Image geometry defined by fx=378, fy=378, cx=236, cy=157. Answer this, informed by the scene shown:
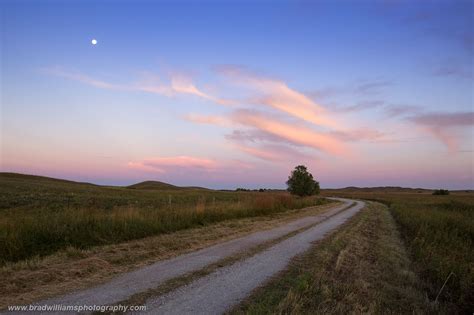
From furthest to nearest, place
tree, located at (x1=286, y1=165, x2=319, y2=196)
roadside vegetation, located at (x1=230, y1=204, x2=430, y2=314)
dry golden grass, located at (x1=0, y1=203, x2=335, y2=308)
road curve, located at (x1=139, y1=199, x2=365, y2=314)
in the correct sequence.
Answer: tree, located at (x1=286, y1=165, x2=319, y2=196)
dry golden grass, located at (x1=0, y1=203, x2=335, y2=308)
roadside vegetation, located at (x1=230, y1=204, x2=430, y2=314)
road curve, located at (x1=139, y1=199, x2=365, y2=314)

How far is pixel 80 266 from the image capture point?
9.32 m

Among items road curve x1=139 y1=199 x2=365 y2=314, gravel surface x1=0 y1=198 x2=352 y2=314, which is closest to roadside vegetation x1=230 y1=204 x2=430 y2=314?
road curve x1=139 y1=199 x2=365 y2=314

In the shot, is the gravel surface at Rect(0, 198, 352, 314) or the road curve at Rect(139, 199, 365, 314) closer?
the road curve at Rect(139, 199, 365, 314)

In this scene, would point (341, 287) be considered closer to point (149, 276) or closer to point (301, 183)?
point (149, 276)

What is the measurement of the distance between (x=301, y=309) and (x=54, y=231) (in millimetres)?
8983

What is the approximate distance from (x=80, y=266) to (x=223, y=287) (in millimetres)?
3859

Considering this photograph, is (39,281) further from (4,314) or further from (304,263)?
(304,263)

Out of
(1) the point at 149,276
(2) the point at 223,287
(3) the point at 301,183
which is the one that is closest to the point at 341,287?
(2) the point at 223,287

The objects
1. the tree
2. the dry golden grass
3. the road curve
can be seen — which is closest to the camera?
the road curve

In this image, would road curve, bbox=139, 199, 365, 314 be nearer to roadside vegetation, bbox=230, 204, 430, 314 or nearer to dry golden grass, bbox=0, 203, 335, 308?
roadside vegetation, bbox=230, 204, 430, 314

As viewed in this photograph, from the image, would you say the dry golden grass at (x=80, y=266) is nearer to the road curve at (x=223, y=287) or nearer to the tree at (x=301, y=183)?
the road curve at (x=223, y=287)

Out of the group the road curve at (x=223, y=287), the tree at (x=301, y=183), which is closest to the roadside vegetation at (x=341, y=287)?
the road curve at (x=223, y=287)

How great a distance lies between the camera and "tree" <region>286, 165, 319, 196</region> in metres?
76.5

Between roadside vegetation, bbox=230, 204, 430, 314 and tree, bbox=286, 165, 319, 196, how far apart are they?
210 ft
